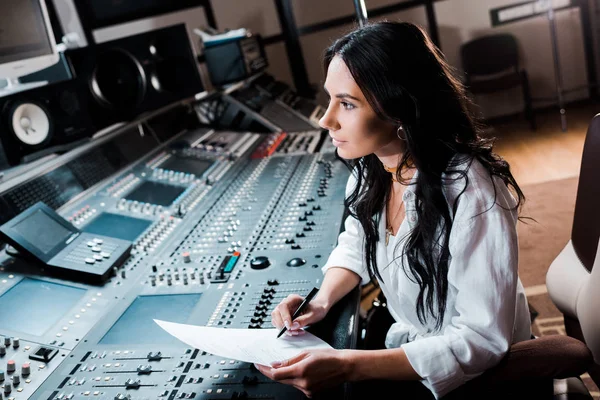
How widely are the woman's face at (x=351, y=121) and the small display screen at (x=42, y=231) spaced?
91 centimetres

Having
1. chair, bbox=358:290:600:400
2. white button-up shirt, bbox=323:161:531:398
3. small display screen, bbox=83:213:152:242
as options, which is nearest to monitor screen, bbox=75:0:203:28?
small display screen, bbox=83:213:152:242

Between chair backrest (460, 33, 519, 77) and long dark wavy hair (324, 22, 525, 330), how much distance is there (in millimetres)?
4203

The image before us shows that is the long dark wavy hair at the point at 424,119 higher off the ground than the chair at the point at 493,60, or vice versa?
the long dark wavy hair at the point at 424,119

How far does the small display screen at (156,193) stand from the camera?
2.01 metres

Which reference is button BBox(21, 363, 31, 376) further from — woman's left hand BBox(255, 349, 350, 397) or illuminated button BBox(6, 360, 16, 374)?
woman's left hand BBox(255, 349, 350, 397)

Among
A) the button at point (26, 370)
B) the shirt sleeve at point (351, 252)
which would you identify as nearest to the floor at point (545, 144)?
the shirt sleeve at point (351, 252)

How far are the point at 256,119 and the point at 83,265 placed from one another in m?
1.69

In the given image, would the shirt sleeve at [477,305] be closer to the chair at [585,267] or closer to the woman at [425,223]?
the woman at [425,223]

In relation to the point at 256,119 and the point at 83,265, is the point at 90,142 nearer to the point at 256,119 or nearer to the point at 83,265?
the point at 83,265

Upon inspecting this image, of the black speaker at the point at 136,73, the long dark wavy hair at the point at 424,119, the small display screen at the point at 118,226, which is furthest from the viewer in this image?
the black speaker at the point at 136,73

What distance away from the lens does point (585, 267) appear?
142 centimetres

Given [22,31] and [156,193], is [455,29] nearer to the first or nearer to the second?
[156,193]

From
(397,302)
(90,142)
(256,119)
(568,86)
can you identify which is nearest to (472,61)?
(568,86)

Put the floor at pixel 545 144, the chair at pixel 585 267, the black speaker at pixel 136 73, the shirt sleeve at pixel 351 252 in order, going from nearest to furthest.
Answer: the chair at pixel 585 267, the shirt sleeve at pixel 351 252, the black speaker at pixel 136 73, the floor at pixel 545 144
